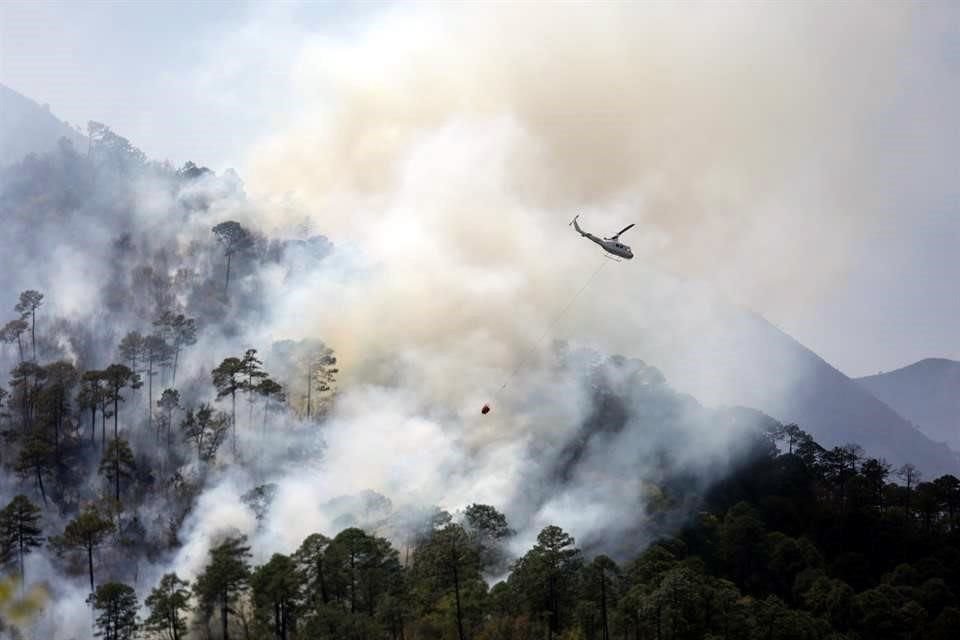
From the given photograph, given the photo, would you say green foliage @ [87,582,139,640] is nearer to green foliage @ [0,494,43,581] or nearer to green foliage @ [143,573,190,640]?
green foliage @ [143,573,190,640]

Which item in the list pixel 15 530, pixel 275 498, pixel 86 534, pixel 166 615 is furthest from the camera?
pixel 275 498

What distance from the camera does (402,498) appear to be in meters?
122

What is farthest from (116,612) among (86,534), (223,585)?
(86,534)

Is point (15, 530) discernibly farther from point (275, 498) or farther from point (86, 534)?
point (275, 498)

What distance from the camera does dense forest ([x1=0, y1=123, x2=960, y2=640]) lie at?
260ft

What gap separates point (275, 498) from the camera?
360ft

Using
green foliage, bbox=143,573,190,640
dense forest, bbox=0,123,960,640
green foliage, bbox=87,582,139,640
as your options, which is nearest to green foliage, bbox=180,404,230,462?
dense forest, bbox=0,123,960,640

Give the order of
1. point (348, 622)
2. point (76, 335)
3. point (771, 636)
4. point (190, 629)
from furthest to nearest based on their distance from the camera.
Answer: point (76, 335)
point (190, 629)
point (771, 636)
point (348, 622)

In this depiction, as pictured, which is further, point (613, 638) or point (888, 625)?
point (888, 625)

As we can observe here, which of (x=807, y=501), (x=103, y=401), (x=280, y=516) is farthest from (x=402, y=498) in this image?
(x=807, y=501)

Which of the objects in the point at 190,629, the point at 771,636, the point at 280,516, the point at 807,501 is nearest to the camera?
the point at 771,636

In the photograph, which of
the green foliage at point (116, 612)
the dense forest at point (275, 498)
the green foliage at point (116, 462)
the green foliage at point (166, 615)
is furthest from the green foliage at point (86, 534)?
the green foliage at point (166, 615)

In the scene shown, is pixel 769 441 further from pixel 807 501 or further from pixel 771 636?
pixel 771 636

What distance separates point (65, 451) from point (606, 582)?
75.6m
